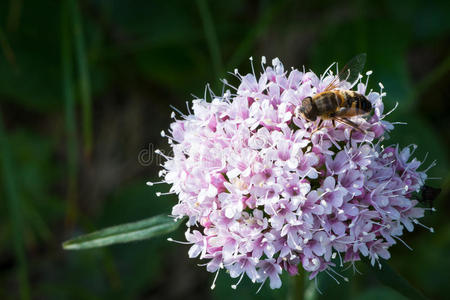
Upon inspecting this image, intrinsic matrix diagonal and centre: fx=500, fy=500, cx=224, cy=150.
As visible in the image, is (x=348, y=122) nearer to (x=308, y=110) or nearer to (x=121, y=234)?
(x=308, y=110)

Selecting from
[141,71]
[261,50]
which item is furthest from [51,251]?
[261,50]

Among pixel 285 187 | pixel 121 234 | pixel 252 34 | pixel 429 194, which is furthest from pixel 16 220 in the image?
pixel 429 194

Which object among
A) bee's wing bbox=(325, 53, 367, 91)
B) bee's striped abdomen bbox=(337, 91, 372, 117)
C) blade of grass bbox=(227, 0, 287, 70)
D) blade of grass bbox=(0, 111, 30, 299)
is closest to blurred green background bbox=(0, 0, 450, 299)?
blade of grass bbox=(227, 0, 287, 70)

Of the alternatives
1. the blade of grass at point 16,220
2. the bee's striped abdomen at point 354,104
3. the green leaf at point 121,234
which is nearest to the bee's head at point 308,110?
the bee's striped abdomen at point 354,104

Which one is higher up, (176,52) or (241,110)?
(176,52)

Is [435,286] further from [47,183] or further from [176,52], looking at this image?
[47,183]

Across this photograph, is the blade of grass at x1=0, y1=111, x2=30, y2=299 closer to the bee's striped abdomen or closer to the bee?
the bee
